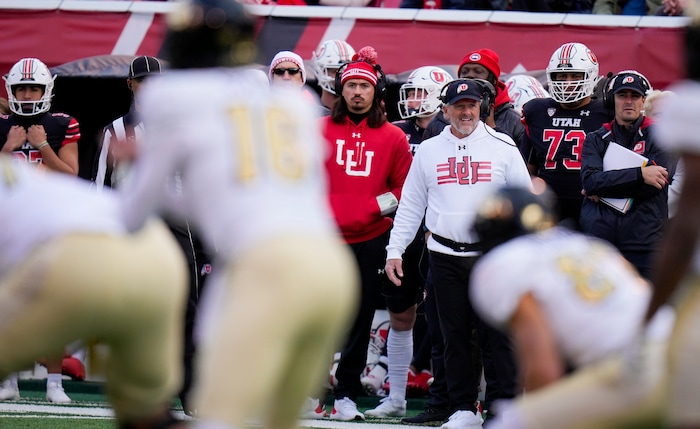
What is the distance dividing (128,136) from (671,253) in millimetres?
4335

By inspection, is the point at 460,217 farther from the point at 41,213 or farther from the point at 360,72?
the point at 41,213

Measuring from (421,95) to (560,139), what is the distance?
111 centimetres

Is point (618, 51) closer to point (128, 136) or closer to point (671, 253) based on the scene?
point (128, 136)

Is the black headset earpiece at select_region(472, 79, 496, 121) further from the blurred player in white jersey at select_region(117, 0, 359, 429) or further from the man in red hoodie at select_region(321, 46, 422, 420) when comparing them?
the blurred player in white jersey at select_region(117, 0, 359, 429)

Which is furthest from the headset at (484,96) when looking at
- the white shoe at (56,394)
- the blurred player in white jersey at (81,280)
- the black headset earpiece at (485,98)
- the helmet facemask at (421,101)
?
the blurred player in white jersey at (81,280)

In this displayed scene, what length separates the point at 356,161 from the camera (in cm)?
781

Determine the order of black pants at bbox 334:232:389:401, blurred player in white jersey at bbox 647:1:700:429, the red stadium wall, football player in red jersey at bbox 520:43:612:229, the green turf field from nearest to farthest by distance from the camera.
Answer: blurred player in white jersey at bbox 647:1:700:429 → the green turf field → black pants at bbox 334:232:389:401 → football player in red jersey at bbox 520:43:612:229 → the red stadium wall

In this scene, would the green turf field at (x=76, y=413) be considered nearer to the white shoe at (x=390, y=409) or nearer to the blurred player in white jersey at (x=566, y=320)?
the white shoe at (x=390, y=409)

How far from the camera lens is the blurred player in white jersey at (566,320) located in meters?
3.74

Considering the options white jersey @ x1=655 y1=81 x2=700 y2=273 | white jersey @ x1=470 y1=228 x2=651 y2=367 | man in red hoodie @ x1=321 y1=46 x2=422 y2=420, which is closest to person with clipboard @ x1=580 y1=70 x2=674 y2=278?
man in red hoodie @ x1=321 y1=46 x2=422 y2=420

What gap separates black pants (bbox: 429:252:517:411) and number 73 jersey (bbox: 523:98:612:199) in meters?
1.48

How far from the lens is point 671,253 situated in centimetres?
354

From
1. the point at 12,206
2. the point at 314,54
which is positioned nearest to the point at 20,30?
the point at 314,54

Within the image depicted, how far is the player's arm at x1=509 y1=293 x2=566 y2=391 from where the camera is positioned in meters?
3.84
